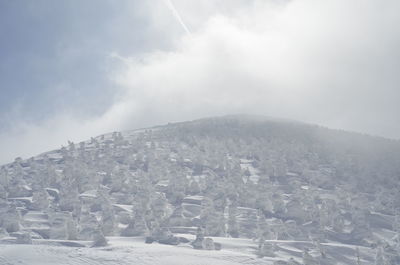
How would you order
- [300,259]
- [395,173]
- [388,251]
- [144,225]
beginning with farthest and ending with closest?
[395,173] → [144,225] → [388,251] → [300,259]

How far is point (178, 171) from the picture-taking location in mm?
117125

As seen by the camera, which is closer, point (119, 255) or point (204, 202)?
point (119, 255)

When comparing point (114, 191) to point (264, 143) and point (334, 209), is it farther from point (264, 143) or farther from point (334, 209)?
point (264, 143)

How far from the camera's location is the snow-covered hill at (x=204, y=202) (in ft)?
205

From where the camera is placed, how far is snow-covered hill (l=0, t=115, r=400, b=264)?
62.4 m

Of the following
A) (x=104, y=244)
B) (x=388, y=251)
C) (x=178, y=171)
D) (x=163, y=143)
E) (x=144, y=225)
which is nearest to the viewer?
(x=104, y=244)

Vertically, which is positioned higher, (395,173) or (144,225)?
(395,173)

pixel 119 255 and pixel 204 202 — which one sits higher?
pixel 204 202

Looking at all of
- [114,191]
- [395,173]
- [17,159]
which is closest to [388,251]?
[114,191]

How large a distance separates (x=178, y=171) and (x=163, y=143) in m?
39.3

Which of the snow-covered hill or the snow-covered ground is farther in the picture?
the snow-covered hill

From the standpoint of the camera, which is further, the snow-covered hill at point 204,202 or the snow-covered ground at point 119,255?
the snow-covered hill at point 204,202

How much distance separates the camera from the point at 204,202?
92.0 metres

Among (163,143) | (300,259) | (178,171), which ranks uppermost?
(163,143)
